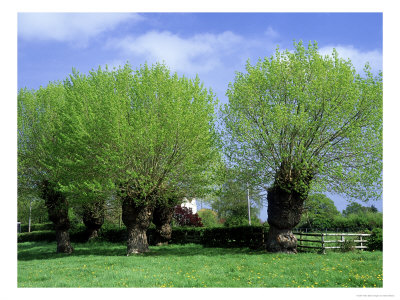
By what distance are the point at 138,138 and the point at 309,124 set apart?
9.17 m

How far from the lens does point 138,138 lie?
60.4 feet

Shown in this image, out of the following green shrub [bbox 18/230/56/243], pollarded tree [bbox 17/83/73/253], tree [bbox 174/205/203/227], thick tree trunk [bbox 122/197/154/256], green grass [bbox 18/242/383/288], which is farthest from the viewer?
green shrub [bbox 18/230/56/243]

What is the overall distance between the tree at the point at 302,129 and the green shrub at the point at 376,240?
2.84m

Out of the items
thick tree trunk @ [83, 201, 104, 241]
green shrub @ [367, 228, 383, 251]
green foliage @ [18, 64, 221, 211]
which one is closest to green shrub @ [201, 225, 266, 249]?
green foliage @ [18, 64, 221, 211]

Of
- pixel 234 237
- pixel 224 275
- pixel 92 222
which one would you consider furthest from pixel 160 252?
pixel 92 222

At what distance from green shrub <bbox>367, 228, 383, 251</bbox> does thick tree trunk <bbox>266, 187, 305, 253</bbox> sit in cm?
439

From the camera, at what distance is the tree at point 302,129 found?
17609 millimetres

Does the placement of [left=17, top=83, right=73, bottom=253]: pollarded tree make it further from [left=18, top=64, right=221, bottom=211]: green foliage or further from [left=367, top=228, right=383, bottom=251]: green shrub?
[left=367, top=228, right=383, bottom=251]: green shrub

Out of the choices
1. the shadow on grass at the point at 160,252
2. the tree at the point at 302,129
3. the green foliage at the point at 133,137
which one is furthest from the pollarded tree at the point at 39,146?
the tree at the point at 302,129

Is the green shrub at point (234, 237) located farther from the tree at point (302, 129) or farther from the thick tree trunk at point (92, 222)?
the thick tree trunk at point (92, 222)

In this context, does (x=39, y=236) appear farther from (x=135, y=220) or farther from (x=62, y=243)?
(x=135, y=220)

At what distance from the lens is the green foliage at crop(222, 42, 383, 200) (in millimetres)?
17594
